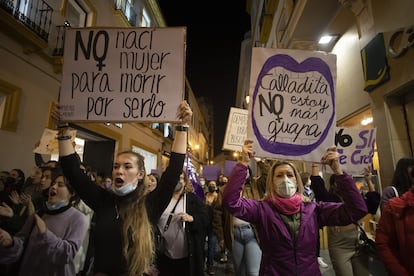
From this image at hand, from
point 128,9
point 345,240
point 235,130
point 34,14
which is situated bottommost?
point 345,240

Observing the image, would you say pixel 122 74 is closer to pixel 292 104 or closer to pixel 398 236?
pixel 292 104

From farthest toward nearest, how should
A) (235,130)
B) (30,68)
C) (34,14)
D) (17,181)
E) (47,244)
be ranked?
1. (34,14)
2. (30,68)
3. (235,130)
4. (17,181)
5. (47,244)

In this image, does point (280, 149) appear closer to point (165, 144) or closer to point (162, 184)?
point (162, 184)

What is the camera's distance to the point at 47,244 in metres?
2.09

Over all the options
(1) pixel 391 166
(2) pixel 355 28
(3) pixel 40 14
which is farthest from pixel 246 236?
(3) pixel 40 14

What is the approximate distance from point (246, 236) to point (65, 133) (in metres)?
2.58

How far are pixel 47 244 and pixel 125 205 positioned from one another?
0.79m

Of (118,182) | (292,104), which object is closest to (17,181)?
(118,182)

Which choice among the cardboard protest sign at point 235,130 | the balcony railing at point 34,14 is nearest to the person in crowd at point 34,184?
the cardboard protest sign at point 235,130

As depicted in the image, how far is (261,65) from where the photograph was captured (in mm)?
2637

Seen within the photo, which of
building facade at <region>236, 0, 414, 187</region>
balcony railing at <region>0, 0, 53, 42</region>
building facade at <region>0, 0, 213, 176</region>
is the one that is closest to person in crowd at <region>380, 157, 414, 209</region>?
building facade at <region>236, 0, 414, 187</region>

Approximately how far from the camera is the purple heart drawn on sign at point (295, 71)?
2.47 meters

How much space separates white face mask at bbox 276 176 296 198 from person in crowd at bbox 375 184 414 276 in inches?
33.5

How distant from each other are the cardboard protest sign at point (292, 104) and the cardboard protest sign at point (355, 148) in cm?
165
